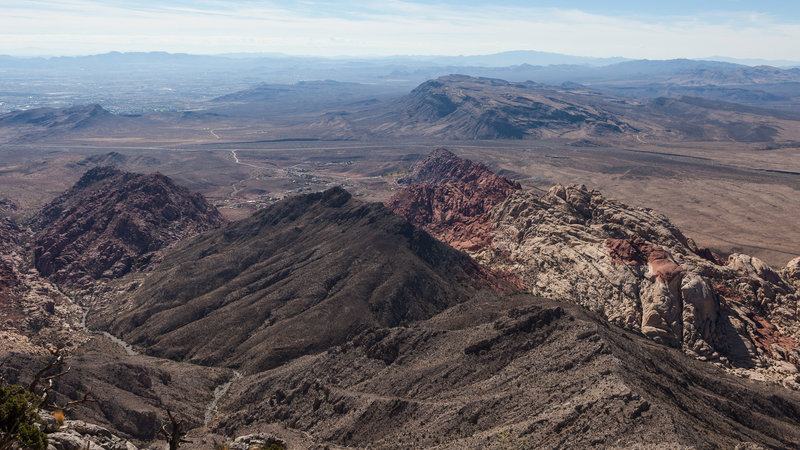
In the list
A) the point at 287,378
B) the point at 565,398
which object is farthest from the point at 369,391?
the point at 565,398

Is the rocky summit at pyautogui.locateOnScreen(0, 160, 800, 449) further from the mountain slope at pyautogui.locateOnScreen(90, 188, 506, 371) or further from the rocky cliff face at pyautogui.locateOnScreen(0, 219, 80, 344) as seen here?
the rocky cliff face at pyautogui.locateOnScreen(0, 219, 80, 344)

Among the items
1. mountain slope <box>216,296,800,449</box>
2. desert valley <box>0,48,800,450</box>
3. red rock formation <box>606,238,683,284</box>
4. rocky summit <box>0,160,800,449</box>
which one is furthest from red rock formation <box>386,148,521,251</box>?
mountain slope <box>216,296,800,449</box>

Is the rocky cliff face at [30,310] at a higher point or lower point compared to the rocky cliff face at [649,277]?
lower

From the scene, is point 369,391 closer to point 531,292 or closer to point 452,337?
point 452,337

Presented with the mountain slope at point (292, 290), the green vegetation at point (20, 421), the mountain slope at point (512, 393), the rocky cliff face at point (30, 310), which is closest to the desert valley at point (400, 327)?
the mountain slope at point (512, 393)

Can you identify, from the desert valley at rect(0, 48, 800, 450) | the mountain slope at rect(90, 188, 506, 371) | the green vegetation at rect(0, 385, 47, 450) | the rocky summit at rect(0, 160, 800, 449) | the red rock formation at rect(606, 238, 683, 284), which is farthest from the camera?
the mountain slope at rect(90, 188, 506, 371)

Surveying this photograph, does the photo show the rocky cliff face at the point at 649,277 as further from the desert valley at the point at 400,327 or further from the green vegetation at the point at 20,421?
the green vegetation at the point at 20,421
